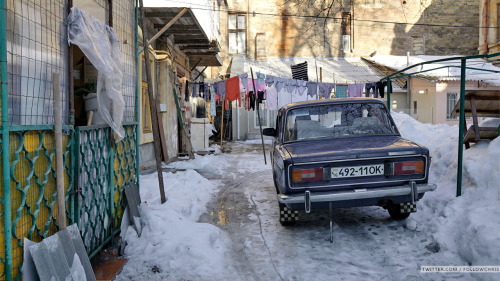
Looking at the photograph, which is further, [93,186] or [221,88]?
[221,88]

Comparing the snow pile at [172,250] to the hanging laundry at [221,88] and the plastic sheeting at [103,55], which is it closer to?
the plastic sheeting at [103,55]

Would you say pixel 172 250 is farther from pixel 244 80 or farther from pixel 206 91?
pixel 206 91

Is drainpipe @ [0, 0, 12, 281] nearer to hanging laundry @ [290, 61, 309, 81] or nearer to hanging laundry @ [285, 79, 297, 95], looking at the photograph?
hanging laundry @ [285, 79, 297, 95]

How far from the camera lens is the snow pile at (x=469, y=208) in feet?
12.8

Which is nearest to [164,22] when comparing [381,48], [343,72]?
[343,72]

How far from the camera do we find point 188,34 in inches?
480

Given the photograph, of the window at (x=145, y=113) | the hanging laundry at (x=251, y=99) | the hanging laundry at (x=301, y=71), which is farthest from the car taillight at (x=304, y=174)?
the hanging laundry at (x=301, y=71)

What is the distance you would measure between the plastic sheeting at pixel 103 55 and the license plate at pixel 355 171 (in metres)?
2.53

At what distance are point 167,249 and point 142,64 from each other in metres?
7.27

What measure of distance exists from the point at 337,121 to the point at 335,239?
1.75 metres

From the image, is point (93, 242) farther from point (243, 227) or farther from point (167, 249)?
point (243, 227)

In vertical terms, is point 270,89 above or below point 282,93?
above

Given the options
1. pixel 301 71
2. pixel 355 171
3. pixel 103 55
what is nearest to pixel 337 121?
pixel 355 171

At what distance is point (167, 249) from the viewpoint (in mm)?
4375
